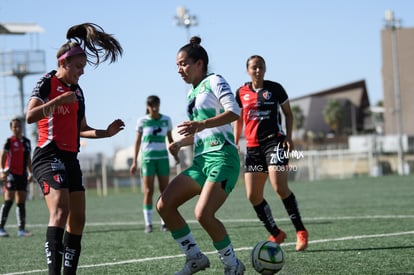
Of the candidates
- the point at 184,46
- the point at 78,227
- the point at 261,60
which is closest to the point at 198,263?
the point at 78,227

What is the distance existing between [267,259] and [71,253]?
71.7 inches

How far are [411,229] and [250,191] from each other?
2.76 m

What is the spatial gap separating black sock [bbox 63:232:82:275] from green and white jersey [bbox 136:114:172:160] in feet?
23.9

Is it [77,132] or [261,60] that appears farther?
[261,60]

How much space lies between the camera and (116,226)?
1503cm

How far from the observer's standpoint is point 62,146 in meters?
6.90

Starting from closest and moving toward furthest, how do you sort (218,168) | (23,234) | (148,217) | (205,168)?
(218,168) → (205,168) → (148,217) → (23,234)

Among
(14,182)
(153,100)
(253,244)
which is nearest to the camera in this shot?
(253,244)

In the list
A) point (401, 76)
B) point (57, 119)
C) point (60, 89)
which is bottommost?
point (57, 119)

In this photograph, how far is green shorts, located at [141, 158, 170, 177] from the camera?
1420 centimetres

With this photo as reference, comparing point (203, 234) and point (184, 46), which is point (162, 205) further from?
point (203, 234)

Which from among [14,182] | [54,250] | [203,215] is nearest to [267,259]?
[203,215]

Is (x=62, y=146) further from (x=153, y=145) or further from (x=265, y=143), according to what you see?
(x=153, y=145)

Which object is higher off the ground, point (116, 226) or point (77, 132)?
point (77, 132)
